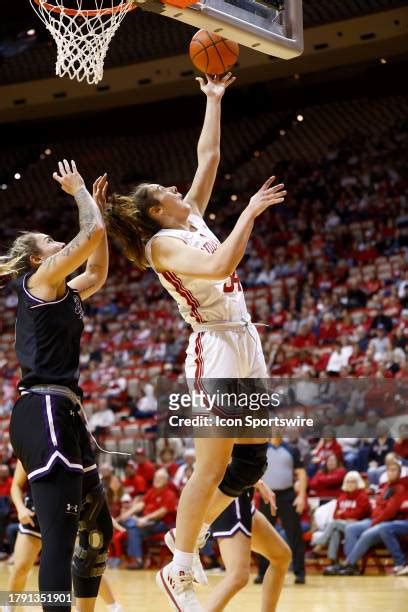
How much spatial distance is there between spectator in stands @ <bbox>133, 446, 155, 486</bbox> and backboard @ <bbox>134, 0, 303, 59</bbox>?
322 inches

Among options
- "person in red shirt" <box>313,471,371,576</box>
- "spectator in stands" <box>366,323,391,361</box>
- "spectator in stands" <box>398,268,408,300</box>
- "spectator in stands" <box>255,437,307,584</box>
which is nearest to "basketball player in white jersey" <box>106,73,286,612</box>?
"spectator in stands" <box>255,437,307,584</box>

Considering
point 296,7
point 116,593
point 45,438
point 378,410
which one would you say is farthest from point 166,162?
point 45,438

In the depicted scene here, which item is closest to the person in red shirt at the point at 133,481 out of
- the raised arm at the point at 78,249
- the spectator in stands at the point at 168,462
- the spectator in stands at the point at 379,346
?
the spectator in stands at the point at 168,462

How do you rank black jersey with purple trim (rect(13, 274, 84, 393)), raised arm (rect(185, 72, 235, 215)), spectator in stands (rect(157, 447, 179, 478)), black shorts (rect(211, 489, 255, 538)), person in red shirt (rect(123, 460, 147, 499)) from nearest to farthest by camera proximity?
black jersey with purple trim (rect(13, 274, 84, 393))
raised arm (rect(185, 72, 235, 215))
black shorts (rect(211, 489, 255, 538))
spectator in stands (rect(157, 447, 179, 478))
person in red shirt (rect(123, 460, 147, 499))

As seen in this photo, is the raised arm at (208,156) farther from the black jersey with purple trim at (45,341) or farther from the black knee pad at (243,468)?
the black knee pad at (243,468)

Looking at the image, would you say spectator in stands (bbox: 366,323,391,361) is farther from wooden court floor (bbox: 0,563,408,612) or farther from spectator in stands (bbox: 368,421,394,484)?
wooden court floor (bbox: 0,563,408,612)

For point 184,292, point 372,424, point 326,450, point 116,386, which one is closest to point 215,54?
point 184,292

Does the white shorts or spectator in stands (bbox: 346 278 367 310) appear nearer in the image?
the white shorts

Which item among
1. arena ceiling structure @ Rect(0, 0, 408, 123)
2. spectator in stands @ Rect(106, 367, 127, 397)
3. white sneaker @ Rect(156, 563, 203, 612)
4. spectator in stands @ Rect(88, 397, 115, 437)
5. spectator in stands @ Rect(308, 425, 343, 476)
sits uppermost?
white sneaker @ Rect(156, 563, 203, 612)

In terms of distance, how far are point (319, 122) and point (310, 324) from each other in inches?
358

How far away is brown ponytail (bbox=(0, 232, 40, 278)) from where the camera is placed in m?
5.23

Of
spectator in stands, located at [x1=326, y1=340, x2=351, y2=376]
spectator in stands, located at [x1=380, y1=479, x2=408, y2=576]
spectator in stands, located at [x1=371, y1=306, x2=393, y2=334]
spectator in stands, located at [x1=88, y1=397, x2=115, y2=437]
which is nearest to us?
spectator in stands, located at [x1=380, y1=479, x2=408, y2=576]

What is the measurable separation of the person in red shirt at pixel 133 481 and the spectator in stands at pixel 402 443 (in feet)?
12.2

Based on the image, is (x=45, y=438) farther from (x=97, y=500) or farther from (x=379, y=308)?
(x=379, y=308)
